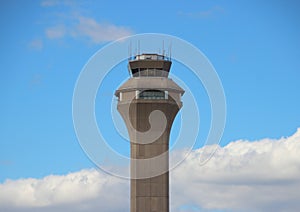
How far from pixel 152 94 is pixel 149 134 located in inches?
270

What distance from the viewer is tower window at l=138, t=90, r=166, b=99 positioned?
15800 cm

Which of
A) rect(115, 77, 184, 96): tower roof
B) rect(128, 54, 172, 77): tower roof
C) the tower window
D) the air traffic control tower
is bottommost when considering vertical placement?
the air traffic control tower

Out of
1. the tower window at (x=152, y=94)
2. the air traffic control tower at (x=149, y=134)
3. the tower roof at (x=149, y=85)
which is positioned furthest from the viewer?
the tower roof at (x=149, y=85)

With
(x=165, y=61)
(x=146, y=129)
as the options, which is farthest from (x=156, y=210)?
(x=165, y=61)

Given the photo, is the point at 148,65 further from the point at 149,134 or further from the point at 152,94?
the point at 149,134

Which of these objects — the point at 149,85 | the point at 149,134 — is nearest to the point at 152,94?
the point at 149,85

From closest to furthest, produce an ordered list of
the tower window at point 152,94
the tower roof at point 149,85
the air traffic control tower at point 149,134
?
the air traffic control tower at point 149,134, the tower window at point 152,94, the tower roof at point 149,85

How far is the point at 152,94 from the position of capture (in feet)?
520

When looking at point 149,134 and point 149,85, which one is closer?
point 149,134

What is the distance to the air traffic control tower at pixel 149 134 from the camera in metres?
156

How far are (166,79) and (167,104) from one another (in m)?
5.36

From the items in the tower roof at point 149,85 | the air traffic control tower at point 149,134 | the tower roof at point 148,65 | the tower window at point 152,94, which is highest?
the tower roof at point 148,65

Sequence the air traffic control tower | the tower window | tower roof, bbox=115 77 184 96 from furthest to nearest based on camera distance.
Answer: tower roof, bbox=115 77 184 96 → the tower window → the air traffic control tower

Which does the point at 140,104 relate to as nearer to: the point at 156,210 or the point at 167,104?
the point at 167,104
